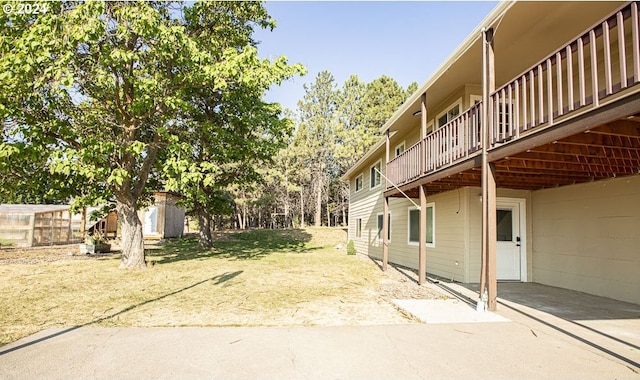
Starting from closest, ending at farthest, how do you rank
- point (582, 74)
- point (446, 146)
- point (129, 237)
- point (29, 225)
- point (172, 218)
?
point (582, 74), point (446, 146), point (129, 237), point (29, 225), point (172, 218)

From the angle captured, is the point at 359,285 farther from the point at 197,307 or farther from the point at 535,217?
the point at 535,217

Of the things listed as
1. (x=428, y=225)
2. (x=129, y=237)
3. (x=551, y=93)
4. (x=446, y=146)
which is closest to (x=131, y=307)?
(x=129, y=237)

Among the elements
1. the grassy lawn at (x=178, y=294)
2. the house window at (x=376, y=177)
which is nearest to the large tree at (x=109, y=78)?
the grassy lawn at (x=178, y=294)

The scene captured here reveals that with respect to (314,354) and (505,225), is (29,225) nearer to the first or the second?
(314,354)

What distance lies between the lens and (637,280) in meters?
6.23

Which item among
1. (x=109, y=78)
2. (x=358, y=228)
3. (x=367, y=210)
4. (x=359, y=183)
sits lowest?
(x=358, y=228)

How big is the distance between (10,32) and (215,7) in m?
5.27

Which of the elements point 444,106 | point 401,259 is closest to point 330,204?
point 401,259

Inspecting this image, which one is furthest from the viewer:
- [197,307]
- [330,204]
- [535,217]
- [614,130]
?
[330,204]

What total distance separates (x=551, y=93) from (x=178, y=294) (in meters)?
7.06

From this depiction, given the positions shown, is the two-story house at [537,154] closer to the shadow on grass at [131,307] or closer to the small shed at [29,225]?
the shadow on grass at [131,307]

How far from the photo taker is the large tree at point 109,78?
7.65 meters

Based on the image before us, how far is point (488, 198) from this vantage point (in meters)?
5.84

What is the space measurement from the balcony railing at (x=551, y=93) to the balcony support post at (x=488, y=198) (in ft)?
0.39
